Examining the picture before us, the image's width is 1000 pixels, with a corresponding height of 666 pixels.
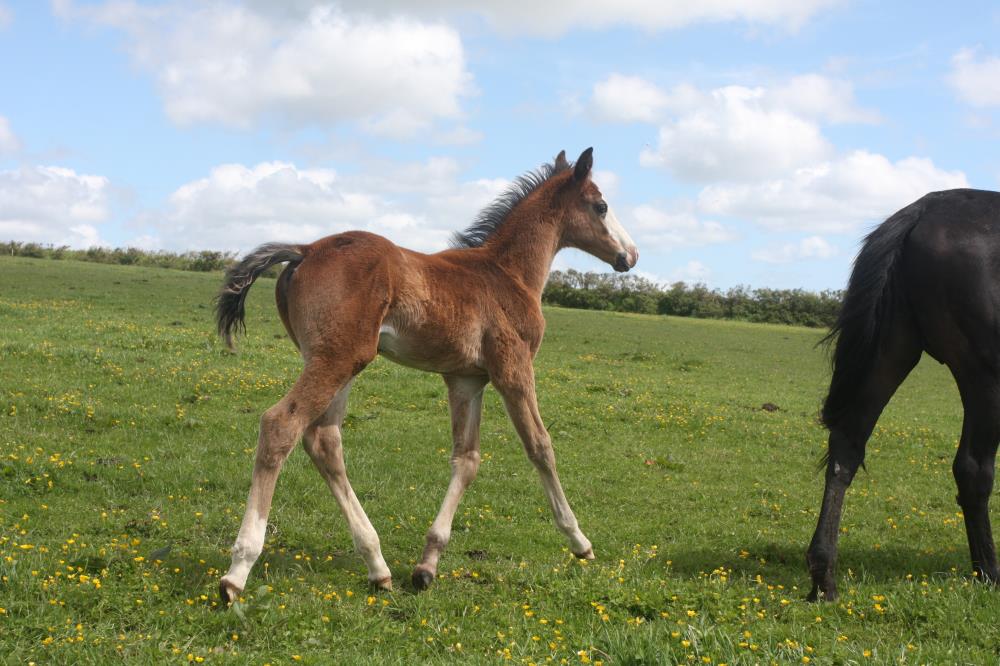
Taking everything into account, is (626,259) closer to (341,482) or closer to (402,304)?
(402,304)

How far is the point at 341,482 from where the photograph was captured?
19.0 ft

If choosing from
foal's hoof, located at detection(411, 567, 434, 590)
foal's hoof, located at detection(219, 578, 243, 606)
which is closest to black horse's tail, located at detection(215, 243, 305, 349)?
foal's hoof, located at detection(219, 578, 243, 606)

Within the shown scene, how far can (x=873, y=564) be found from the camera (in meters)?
6.81

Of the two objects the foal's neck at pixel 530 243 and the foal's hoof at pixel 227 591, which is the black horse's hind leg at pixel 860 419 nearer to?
the foal's neck at pixel 530 243

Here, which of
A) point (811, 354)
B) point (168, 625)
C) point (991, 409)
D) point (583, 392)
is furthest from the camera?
point (811, 354)

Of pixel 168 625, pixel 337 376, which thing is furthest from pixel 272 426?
pixel 168 625

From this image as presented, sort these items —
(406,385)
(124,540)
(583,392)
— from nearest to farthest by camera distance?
(124,540), (406,385), (583,392)

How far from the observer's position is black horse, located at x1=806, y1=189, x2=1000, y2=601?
18.5 ft

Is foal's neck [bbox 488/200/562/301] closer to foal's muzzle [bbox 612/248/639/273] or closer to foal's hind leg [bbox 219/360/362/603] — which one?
foal's muzzle [bbox 612/248/639/273]

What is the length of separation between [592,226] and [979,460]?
340 cm

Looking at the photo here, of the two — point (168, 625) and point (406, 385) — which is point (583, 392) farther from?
point (168, 625)

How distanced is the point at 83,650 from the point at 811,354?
101 feet

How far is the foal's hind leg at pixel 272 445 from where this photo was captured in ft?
16.0

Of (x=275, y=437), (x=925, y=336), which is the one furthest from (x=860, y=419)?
(x=275, y=437)
